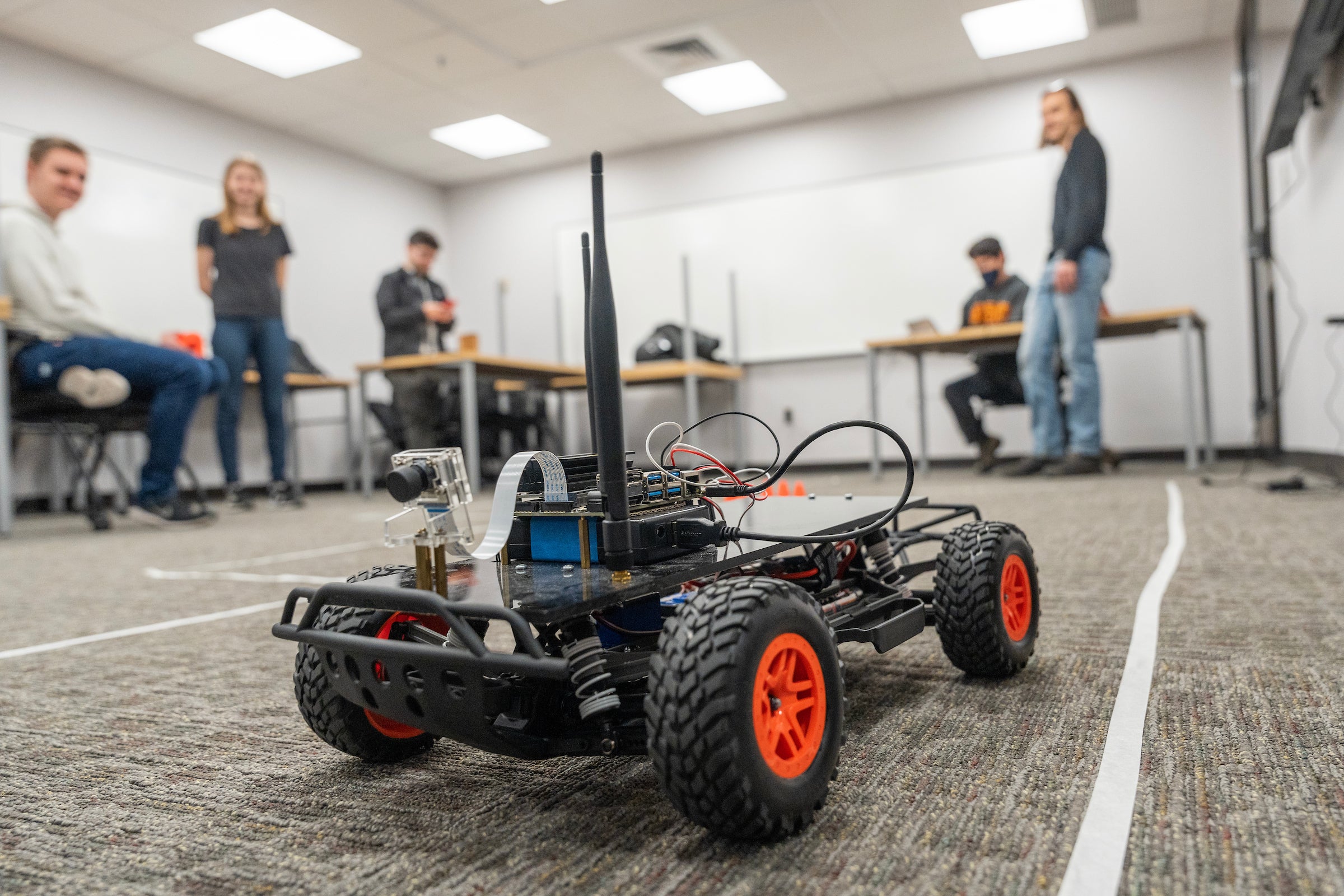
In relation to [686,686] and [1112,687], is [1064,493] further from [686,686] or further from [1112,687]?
[686,686]

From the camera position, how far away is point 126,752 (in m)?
0.82

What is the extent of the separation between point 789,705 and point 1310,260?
4.26m

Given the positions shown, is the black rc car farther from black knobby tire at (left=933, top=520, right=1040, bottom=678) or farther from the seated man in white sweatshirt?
the seated man in white sweatshirt

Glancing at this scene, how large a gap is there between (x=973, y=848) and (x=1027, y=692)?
0.36 m

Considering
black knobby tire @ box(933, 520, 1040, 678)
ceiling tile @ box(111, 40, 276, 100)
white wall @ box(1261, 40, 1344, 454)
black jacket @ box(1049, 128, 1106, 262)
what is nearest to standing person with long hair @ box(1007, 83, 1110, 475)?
black jacket @ box(1049, 128, 1106, 262)

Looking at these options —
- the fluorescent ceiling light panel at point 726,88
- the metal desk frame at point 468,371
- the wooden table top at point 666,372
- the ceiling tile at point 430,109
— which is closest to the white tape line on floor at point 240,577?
the metal desk frame at point 468,371

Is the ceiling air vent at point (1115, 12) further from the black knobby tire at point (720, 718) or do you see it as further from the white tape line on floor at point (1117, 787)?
the black knobby tire at point (720, 718)

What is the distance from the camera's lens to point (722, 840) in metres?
0.57

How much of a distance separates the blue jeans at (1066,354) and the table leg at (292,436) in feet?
13.3

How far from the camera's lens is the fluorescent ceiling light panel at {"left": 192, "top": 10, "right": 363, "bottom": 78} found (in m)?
4.68

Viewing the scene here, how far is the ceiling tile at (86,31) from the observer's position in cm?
442

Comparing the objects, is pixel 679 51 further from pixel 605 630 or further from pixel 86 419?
pixel 605 630

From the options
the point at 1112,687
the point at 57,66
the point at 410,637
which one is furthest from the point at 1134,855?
the point at 57,66

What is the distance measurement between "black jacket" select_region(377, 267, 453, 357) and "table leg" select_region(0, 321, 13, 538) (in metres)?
2.12
